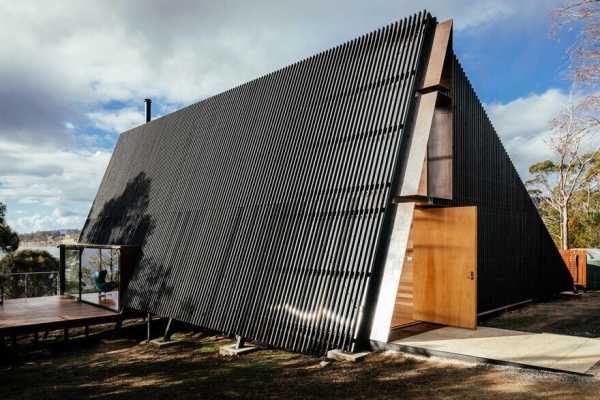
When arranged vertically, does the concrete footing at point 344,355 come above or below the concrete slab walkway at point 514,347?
below

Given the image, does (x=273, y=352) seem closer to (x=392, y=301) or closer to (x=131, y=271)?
(x=392, y=301)

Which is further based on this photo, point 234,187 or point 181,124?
point 181,124

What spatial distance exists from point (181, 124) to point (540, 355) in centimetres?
978

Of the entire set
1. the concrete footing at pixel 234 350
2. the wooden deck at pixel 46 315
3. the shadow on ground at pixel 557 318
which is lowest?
the wooden deck at pixel 46 315

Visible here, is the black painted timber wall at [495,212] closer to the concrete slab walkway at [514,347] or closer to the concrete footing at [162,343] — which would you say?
the concrete slab walkway at [514,347]

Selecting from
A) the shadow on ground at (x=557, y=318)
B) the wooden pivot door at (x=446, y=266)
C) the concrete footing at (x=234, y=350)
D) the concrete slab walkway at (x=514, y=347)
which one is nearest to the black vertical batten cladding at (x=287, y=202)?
the concrete footing at (x=234, y=350)

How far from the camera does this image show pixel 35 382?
20.9 ft

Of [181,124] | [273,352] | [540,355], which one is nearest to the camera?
[540,355]

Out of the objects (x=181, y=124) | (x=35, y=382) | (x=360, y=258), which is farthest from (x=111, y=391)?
(x=181, y=124)

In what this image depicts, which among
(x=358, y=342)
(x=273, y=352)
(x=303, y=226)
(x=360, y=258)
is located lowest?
(x=273, y=352)

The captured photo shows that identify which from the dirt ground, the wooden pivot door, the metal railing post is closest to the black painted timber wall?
the wooden pivot door

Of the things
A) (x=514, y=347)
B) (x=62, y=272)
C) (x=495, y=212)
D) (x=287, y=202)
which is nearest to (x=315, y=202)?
Result: (x=287, y=202)

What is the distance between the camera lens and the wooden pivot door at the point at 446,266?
687 cm

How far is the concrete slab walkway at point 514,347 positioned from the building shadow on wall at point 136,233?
523 cm
